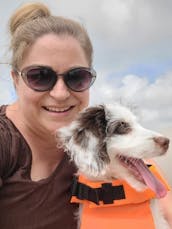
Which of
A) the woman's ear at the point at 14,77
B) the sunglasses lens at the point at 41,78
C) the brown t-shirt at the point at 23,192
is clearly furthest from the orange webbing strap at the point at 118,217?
the woman's ear at the point at 14,77

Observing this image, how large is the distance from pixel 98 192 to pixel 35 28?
1498 millimetres

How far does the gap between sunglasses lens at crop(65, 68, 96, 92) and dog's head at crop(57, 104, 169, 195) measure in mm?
208

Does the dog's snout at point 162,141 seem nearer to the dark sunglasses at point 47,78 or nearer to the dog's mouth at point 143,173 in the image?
the dog's mouth at point 143,173

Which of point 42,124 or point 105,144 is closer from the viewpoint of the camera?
point 105,144

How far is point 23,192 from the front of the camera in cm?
386

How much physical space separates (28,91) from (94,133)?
64 cm

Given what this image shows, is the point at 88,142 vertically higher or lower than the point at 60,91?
lower

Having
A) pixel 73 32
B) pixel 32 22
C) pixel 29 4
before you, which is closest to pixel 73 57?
pixel 73 32

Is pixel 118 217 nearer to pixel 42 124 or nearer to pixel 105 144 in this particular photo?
pixel 105 144

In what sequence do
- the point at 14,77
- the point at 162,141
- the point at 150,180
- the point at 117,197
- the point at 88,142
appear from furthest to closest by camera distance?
the point at 14,77 → the point at 117,197 → the point at 88,142 → the point at 150,180 → the point at 162,141

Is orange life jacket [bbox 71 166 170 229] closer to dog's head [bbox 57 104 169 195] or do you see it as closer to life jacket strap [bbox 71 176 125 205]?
life jacket strap [bbox 71 176 125 205]

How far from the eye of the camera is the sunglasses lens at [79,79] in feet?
12.7

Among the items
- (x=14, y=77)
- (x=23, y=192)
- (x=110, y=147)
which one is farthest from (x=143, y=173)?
(x=14, y=77)

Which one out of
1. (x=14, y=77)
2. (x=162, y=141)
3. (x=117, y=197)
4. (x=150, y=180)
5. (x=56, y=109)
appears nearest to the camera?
(x=162, y=141)
